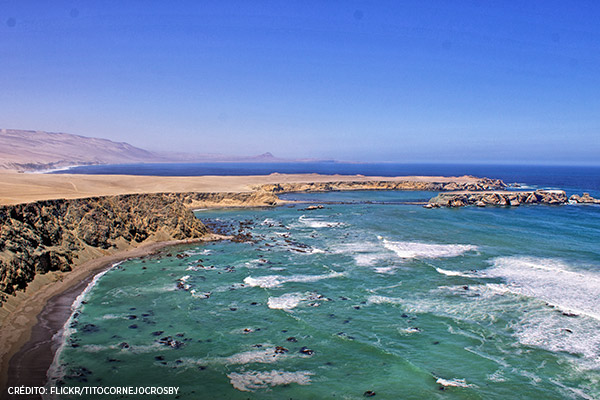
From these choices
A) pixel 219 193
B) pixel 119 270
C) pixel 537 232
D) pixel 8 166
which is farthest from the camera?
pixel 8 166

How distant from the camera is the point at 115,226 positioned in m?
39.0

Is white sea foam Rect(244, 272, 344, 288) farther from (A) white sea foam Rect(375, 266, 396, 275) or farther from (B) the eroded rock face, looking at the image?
(B) the eroded rock face

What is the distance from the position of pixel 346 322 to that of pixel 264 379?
22.9 ft

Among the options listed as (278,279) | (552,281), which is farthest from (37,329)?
(552,281)

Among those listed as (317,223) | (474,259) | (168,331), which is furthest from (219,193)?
(168,331)

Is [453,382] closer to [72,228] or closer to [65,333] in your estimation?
[65,333]

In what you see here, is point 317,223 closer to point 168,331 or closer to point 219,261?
point 219,261

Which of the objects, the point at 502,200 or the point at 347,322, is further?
the point at 502,200

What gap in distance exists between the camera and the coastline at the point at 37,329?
16.3 metres

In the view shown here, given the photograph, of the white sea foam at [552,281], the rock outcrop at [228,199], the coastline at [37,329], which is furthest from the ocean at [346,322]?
the rock outcrop at [228,199]

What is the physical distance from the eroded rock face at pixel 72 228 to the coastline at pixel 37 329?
1.53m

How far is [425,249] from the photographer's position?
39.2m

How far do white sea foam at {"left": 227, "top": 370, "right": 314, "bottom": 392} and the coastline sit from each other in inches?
303

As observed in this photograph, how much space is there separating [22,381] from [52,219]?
2023cm
